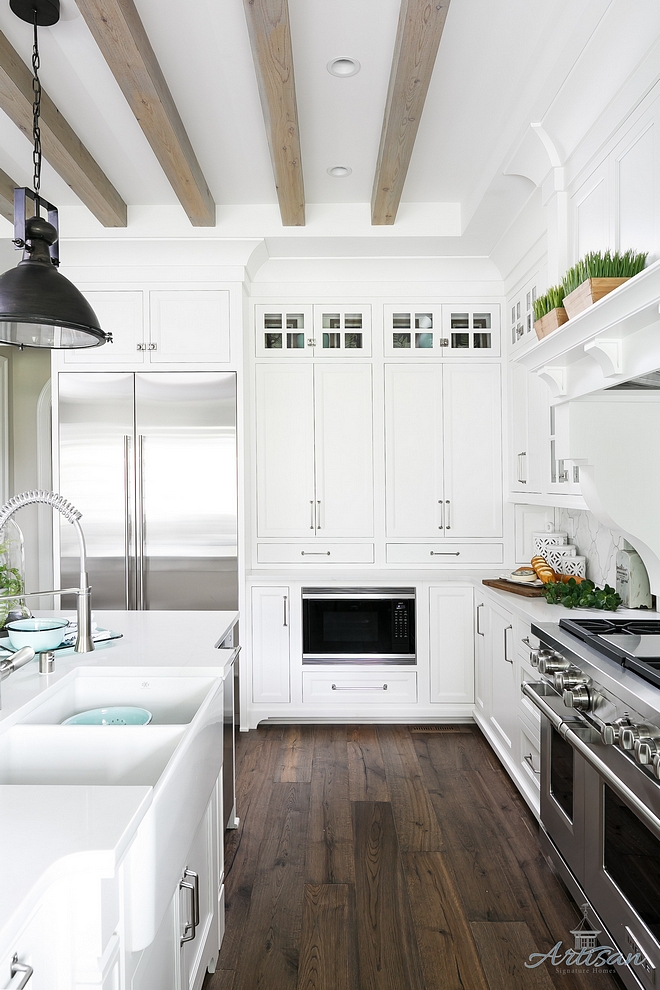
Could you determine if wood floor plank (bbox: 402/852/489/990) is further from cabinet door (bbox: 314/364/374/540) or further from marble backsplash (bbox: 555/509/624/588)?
cabinet door (bbox: 314/364/374/540)

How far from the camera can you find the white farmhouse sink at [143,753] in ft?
3.79

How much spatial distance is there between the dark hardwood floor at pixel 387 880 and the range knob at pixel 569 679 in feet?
2.58

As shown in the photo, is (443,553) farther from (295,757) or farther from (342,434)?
(295,757)

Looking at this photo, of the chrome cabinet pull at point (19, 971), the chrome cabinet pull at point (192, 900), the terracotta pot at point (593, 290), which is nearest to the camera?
the chrome cabinet pull at point (19, 971)

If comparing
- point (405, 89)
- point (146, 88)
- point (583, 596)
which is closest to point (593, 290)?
point (405, 89)

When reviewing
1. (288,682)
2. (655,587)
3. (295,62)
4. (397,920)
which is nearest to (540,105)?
(295,62)

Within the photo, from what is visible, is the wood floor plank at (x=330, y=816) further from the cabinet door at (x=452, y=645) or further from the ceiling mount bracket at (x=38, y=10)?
the ceiling mount bracket at (x=38, y=10)

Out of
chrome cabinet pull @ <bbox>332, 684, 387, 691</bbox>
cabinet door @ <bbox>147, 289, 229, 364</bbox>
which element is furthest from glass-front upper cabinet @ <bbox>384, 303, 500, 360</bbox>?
chrome cabinet pull @ <bbox>332, 684, 387, 691</bbox>

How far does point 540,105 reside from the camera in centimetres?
242

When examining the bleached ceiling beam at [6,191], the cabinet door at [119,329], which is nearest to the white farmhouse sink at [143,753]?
the cabinet door at [119,329]

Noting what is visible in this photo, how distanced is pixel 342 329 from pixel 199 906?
324 cm

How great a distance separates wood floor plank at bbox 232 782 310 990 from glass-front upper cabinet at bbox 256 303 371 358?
2565 mm

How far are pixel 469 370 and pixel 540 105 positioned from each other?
6.04 ft

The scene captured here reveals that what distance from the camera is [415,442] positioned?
163 inches
